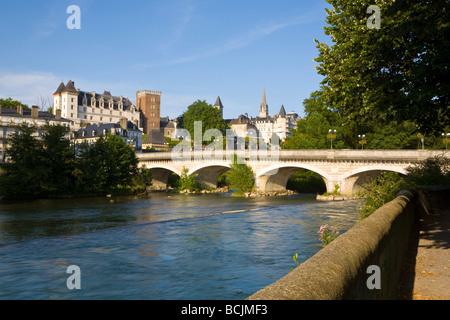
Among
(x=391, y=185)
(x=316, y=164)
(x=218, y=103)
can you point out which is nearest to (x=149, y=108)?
(x=218, y=103)

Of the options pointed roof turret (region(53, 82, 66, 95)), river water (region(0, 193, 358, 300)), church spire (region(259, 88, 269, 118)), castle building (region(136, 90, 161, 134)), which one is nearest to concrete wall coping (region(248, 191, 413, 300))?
river water (region(0, 193, 358, 300))

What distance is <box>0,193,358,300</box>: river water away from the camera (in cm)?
974

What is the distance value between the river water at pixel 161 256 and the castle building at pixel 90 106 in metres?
97.2

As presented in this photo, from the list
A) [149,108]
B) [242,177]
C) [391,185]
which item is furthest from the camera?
[149,108]

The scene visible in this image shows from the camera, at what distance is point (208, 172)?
191 ft

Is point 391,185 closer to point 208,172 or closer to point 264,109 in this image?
point 208,172

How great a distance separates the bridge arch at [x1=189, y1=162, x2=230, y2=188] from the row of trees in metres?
8.04

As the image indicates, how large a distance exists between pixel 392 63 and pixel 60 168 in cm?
3634

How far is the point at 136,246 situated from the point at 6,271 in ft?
14.0

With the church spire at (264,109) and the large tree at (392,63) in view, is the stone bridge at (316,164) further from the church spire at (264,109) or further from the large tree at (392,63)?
the church spire at (264,109)
